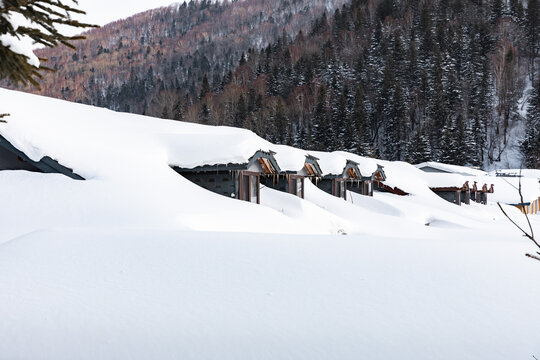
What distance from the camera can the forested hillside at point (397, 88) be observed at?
64.1 meters

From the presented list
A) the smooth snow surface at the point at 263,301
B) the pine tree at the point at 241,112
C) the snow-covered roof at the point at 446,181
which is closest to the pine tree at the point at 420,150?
the snow-covered roof at the point at 446,181

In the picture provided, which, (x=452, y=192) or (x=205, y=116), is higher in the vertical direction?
(x=205, y=116)

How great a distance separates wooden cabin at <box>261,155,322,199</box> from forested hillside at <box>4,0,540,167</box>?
3423cm

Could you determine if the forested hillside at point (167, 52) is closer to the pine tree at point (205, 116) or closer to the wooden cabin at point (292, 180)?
the pine tree at point (205, 116)

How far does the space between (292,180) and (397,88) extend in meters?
51.4

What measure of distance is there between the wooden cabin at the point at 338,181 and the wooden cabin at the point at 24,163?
18.2 meters

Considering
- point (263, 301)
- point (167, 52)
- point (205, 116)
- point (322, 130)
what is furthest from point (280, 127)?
point (167, 52)

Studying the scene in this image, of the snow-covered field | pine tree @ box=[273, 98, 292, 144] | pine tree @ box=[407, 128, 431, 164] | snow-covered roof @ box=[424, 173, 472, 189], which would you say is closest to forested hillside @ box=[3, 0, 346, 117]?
pine tree @ box=[273, 98, 292, 144]

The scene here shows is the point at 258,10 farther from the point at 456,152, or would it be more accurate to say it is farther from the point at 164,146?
the point at 164,146

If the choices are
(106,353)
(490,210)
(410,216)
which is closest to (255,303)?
(106,353)

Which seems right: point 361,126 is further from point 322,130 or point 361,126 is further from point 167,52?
point 167,52

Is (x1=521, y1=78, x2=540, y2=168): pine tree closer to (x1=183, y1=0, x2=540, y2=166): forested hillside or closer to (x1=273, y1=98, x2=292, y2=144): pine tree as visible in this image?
(x1=183, y1=0, x2=540, y2=166): forested hillside

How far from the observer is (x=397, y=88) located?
6850 centimetres

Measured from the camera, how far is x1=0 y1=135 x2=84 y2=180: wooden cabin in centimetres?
1495
